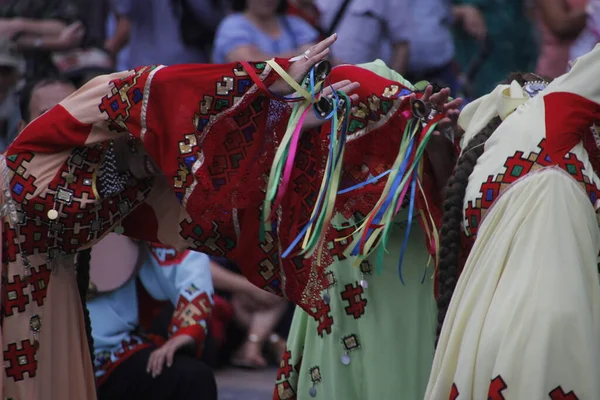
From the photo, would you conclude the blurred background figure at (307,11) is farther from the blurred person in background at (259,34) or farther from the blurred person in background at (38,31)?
the blurred person in background at (38,31)

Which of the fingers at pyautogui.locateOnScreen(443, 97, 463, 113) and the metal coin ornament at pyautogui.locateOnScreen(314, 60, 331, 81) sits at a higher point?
the metal coin ornament at pyautogui.locateOnScreen(314, 60, 331, 81)

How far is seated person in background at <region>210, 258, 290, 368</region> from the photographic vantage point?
6.05m

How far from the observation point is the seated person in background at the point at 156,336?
4.54 metres

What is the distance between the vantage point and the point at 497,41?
7711 mm

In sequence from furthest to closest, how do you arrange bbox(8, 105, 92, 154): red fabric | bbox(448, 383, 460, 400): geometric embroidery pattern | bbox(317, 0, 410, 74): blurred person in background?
bbox(317, 0, 410, 74): blurred person in background
bbox(8, 105, 92, 154): red fabric
bbox(448, 383, 460, 400): geometric embroidery pattern

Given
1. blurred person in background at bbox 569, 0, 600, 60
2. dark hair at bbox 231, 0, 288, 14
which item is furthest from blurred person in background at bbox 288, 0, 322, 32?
blurred person in background at bbox 569, 0, 600, 60

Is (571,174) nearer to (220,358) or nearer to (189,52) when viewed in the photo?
(220,358)

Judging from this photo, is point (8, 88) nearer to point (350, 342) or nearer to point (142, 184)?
point (142, 184)

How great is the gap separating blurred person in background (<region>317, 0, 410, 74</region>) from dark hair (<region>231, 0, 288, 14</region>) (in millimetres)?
241

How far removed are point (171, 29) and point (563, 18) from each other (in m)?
2.54

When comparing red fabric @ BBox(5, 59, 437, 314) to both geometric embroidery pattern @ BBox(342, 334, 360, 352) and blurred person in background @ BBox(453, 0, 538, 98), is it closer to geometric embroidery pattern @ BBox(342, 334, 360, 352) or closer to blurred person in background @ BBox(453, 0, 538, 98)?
geometric embroidery pattern @ BBox(342, 334, 360, 352)

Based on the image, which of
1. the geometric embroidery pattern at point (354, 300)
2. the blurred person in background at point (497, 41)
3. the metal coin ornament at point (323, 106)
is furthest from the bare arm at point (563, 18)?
the metal coin ornament at point (323, 106)

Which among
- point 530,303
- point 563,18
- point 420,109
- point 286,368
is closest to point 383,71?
point 420,109

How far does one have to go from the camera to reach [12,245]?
375cm
